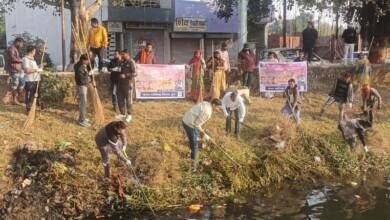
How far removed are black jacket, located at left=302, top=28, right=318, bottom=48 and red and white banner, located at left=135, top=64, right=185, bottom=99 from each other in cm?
641

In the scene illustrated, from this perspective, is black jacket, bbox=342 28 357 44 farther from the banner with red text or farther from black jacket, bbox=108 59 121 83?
black jacket, bbox=108 59 121 83

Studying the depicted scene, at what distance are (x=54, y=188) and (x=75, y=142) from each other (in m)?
1.97

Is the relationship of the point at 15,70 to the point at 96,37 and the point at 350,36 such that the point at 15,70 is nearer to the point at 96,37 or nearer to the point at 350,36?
the point at 96,37

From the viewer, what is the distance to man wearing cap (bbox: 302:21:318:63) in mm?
22000

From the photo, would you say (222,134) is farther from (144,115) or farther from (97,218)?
(97,218)

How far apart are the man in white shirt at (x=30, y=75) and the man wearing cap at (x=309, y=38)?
1106cm

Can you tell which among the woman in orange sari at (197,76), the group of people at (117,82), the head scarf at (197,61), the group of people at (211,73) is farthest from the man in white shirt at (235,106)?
the head scarf at (197,61)

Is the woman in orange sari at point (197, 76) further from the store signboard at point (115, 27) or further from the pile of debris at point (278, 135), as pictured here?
the store signboard at point (115, 27)

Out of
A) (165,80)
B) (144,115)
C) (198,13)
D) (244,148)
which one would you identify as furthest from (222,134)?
(198,13)

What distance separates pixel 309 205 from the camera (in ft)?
39.2

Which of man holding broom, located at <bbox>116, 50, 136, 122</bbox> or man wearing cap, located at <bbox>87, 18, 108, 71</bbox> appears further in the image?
man wearing cap, located at <bbox>87, 18, 108, 71</bbox>

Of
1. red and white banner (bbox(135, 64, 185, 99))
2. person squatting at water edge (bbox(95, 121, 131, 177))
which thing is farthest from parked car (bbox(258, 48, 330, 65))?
person squatting at water edge (bbox(95, 121, 131, 177))

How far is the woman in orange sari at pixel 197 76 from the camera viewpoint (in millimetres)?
17484

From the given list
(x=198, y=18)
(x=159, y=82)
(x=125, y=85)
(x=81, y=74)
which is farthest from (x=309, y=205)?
(x=198, y=18)
